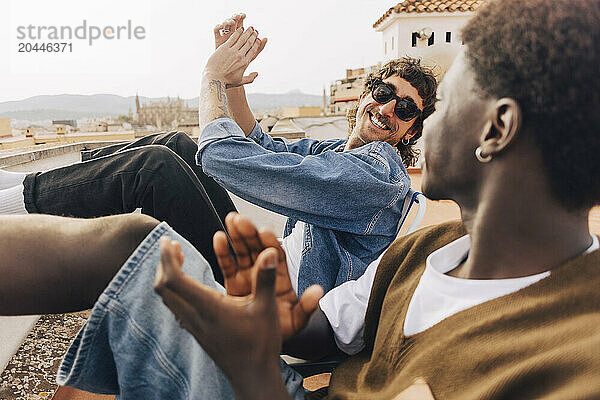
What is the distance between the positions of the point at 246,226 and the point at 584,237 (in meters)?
0.54

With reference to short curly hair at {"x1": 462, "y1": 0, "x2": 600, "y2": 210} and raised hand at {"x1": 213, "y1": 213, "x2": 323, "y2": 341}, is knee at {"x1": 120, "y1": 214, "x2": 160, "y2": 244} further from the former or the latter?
short curly hair at {"x1": 462, "y1": 0, "x2": 600, "y2": 210}

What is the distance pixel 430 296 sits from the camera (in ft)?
2.86

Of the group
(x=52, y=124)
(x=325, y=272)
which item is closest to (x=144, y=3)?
(x=52, y=124)

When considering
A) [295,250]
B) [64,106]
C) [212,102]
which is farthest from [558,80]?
[64,106]

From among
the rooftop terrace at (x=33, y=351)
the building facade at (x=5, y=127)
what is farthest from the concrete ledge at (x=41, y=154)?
the building facade at (x=5, y=127)

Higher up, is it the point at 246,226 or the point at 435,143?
the point at 435,143

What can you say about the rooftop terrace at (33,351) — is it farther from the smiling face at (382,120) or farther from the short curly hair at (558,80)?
the short curly hair at (558,80)

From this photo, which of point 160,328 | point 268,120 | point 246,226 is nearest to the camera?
point 246,226

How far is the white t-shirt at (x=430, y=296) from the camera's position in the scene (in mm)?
786

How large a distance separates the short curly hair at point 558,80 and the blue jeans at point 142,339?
60 centimetres

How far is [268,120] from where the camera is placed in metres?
9.41

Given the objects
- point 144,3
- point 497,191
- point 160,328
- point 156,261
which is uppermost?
point 144,3

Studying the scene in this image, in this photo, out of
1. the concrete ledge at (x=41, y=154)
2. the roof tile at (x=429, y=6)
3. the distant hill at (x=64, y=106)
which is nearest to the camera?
the concrete ledge at (x=41, y=154)

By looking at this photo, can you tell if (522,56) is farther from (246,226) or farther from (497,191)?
(246,226)
